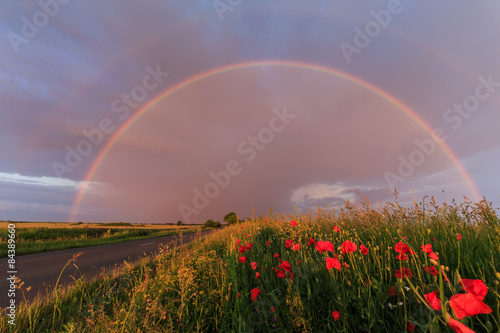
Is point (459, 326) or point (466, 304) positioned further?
point (466, 304)

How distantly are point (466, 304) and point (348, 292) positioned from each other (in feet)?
4.07

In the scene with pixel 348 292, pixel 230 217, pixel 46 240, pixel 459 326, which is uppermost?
pixel 230 217

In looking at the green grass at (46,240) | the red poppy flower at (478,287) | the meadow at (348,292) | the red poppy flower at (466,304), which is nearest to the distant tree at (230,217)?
the green grass at (46,240)

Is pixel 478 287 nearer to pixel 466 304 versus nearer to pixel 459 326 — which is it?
pixel 466 304

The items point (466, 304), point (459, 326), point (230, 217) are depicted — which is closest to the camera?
point (459, 326)

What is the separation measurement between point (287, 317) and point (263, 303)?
28 cm

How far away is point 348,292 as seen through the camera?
6.51ft

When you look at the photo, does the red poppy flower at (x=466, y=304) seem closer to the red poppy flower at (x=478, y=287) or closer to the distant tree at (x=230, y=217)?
the red poppy flower at (x=478, y=287)

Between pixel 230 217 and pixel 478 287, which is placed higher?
pixel 230 217

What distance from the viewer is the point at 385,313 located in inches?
75.6

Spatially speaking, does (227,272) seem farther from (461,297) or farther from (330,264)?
(461,297)

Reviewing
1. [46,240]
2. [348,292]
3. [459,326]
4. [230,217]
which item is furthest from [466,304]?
[230,217]

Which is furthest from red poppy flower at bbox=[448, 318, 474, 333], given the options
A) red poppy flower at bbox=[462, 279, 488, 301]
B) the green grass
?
the green grass

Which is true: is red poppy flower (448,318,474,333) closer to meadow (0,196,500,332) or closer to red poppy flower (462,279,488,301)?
meadow (0,196,500,332)
